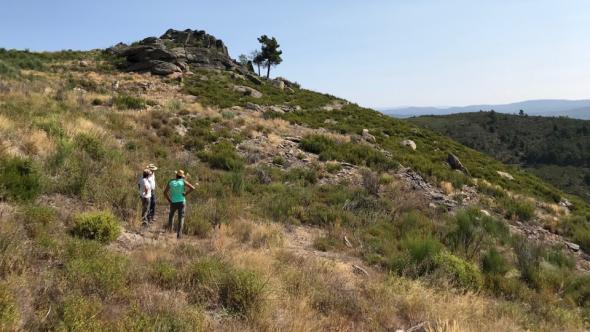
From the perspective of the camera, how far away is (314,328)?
4773 millimetres

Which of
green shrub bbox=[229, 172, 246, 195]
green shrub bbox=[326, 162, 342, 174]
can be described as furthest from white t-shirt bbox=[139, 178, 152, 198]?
green shrub bbox=[326, 162, 342, 174]

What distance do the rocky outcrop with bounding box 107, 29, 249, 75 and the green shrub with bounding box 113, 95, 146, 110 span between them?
39.7ft

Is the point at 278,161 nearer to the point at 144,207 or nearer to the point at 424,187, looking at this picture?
the point at 424,187

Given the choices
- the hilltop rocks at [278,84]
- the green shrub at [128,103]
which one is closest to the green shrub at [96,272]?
the green shrub at [128,103]

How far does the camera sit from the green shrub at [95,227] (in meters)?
6.70

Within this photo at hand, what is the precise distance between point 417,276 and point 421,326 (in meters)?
2.40

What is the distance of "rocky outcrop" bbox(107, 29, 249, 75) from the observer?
34.2 m

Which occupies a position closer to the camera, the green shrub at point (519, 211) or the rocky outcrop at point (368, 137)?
the green shrub at point (519, 211)

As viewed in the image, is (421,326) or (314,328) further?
(421,326)

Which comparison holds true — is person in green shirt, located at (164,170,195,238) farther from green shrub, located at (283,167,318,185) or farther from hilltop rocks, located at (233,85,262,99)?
hilltop rocks, located at (233,85,262,99)

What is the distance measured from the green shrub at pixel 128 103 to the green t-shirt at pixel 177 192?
13089 millimetres

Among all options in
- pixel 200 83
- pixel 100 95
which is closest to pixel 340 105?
pixel 200 83

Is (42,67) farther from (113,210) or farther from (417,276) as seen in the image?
(417,276)

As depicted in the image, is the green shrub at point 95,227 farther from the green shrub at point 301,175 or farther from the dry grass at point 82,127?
the green shrub at point 301,175
